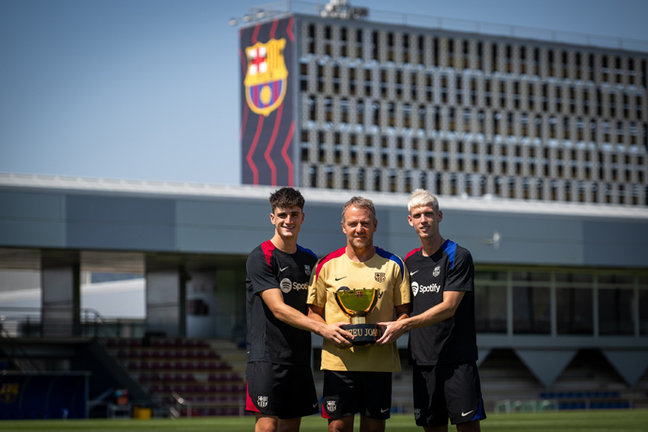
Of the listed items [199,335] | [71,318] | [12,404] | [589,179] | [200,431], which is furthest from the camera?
[589,179]

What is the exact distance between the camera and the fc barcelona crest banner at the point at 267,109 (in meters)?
89.5

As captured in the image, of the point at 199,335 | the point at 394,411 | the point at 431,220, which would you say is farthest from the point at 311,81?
the point at 431,220

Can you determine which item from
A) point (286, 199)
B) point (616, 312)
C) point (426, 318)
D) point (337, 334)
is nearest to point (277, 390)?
point (337, 334)

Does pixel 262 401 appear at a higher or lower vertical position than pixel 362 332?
lower

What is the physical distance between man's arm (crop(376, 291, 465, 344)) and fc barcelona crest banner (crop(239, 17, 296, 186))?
8269 centimetres

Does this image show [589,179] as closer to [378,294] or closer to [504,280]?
[504,280]

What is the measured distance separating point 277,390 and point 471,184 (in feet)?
314

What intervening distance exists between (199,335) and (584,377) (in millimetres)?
12560

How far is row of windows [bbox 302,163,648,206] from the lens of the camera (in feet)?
306

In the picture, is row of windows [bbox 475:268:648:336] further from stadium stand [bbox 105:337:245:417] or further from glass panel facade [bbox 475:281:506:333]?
stadium stand [bbox 105:337:245:417]

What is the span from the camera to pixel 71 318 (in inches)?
→ 1219

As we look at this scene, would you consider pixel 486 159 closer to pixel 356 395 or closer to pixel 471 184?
pixel 471 184

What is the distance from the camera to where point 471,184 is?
332 ft

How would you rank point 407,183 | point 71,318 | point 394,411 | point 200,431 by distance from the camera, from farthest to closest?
point 407,183 → point 71,318 → point 394,411 → point 200,431
